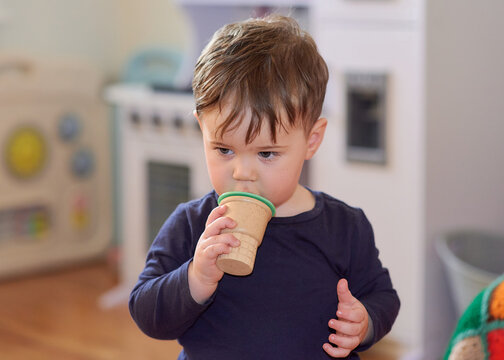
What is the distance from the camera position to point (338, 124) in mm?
2350

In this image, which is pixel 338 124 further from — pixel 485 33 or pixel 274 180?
pixel 274 180

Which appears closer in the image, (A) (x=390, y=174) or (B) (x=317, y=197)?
(B) (x=317, y=197)

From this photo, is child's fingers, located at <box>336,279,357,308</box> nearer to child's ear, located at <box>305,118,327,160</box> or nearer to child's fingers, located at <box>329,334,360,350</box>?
child's fingers, located at <box>329,334,360,350</box>

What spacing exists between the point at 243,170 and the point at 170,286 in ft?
0.58

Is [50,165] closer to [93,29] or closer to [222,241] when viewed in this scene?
[93,29]

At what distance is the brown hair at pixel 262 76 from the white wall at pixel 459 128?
1.15 metres

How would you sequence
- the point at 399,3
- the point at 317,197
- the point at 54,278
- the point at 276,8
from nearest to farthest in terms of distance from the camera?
1. the point at 317,197
2. the point at 399,3
3. the point at 276,8
4. the point at 54,278

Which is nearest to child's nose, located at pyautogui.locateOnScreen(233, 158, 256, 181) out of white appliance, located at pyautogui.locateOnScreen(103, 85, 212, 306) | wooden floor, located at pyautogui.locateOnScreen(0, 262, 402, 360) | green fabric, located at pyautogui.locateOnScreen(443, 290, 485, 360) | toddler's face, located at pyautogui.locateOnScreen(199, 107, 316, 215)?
toddler's face, located at pyautogui.locateOnScreen(199, 107, 316, 215)

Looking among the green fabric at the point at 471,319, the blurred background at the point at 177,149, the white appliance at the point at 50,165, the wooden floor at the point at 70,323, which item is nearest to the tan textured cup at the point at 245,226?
the green fabric at the point at 471,319

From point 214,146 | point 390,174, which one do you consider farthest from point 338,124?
point 214,146

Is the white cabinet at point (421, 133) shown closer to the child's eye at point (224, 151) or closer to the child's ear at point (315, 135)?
the child's ear at point (315, 135)

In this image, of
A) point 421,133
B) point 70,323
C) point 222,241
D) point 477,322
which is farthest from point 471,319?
point 70,323

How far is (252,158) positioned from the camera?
3.33 ft

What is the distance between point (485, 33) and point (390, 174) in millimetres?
479
